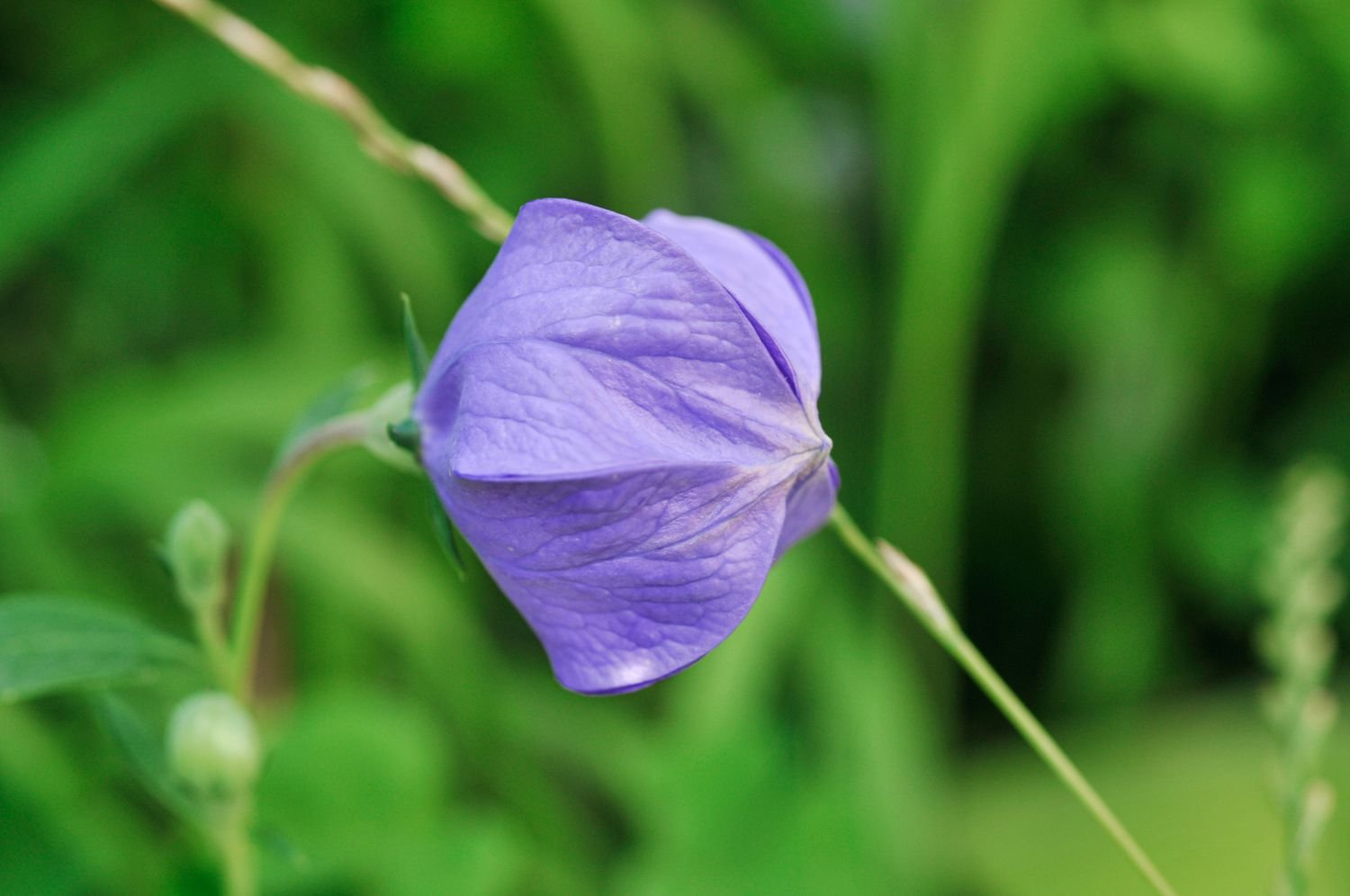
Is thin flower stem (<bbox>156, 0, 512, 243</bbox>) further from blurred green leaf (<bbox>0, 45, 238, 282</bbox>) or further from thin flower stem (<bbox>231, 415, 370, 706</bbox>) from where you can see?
blurred green leaf (<bbox>0, 45, 238, 282</bbox>)

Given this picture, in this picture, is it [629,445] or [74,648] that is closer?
[629,445]

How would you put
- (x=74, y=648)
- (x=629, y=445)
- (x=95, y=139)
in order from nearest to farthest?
(x=629, y=445) → (x=74, y=648) → (x=95, y=139)

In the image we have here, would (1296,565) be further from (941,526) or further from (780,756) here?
(941,526)

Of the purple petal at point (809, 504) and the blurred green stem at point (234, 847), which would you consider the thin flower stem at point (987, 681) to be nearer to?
the purple petal at point (809, 504)

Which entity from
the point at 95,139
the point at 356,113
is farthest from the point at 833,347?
the point at 356,113

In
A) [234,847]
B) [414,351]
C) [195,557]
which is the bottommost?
[234,847]

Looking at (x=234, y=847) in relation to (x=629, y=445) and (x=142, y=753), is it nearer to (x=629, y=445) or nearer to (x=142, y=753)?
(x=142, y=753)
